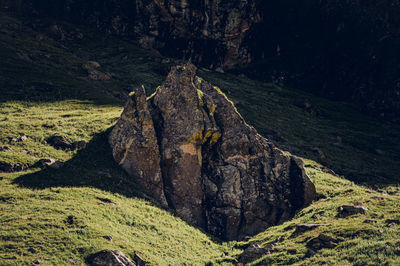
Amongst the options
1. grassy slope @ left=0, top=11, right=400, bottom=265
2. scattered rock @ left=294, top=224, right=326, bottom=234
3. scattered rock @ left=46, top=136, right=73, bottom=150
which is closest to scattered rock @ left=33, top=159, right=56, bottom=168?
grassy slope @ left=0, top=11, right=400, bottom=265

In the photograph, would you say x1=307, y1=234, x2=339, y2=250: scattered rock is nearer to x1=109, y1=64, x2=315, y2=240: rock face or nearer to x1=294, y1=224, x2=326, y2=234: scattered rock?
x1=294, y1=224, x2=326, y2=234: scattered rock

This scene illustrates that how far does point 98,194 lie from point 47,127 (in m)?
17.0

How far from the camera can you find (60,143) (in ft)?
134

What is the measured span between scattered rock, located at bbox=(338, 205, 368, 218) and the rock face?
21.2 feet

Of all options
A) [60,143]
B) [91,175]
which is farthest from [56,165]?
[60,143]

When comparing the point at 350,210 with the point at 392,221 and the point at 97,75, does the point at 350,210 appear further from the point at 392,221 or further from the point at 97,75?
the point at 97,75

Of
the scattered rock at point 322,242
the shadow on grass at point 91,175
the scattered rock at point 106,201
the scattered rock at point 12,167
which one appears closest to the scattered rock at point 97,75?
the shadow on grass at point 91,175

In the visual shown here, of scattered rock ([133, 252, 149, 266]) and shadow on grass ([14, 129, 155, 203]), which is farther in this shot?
shadow on grass ([14, 129, 155, 203])

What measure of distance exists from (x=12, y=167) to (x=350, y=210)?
113 feet

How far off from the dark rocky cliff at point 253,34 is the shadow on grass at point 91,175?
9431cm

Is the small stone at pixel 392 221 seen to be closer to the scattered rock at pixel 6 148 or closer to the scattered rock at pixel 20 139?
the scattered rock at pixel 6 148

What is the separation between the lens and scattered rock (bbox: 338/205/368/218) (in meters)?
32.6

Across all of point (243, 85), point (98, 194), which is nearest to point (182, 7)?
point (243, 85)

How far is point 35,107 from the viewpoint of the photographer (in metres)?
55.2
